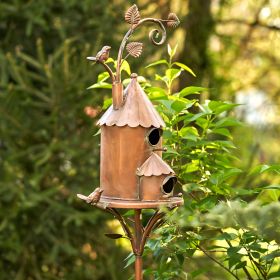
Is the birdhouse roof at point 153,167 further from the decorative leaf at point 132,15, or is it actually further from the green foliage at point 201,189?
the decorative leaf at point 132,15

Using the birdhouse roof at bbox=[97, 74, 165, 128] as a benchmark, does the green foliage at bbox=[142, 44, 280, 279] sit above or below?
below

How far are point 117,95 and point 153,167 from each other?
203 millimetres

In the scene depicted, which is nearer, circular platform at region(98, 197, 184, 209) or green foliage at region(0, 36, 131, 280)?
circular platform at region(98, 197, 184, 209)

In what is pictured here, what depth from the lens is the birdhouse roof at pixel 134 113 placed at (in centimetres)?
148

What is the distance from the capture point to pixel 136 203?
4.74 ft

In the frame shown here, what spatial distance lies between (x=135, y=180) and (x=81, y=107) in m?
2.20

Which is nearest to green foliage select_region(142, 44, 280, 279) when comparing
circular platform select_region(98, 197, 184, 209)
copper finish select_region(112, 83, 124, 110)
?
circular platform select_region(98, 197, 184, 209)

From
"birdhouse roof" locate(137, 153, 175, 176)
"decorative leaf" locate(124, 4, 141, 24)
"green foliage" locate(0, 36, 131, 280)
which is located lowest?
"green foliage" locate(0, 36, 131, 280)

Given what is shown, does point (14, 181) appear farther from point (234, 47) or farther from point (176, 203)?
point (234, 47)

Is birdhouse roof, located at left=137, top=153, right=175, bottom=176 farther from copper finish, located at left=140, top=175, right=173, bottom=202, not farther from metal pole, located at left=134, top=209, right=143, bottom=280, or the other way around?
metal pole, located at left=134, top=209, right=143, bottom=280

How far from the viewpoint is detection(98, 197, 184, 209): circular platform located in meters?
1.44

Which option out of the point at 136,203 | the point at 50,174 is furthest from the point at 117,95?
the point at 50,174

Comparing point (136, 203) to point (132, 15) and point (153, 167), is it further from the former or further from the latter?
point (132, 15)

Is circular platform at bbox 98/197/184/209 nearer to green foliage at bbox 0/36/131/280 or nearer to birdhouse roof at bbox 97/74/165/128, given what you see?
birdhouse roof at bbox 97/74/165/128
